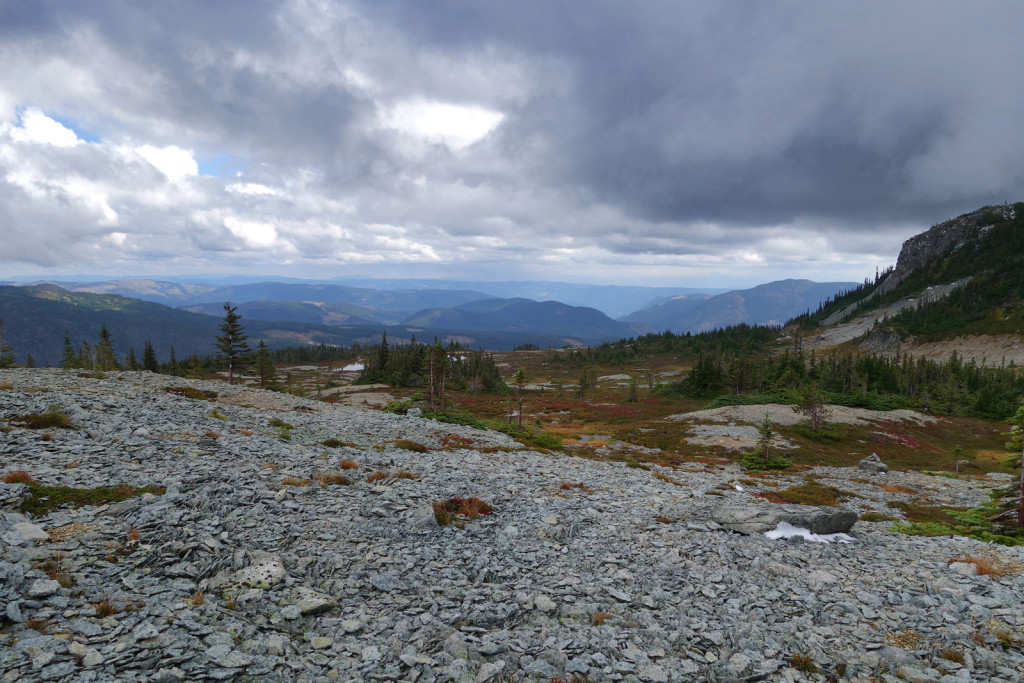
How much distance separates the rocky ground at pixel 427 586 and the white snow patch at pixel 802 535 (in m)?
0.66

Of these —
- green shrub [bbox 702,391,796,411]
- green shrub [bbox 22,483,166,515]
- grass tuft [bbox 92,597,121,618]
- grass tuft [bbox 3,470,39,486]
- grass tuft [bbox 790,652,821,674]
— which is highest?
grass tuft [bbox 3,470,39,486]

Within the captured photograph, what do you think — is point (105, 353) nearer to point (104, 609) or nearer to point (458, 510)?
point (458, 510)

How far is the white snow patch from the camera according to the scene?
17.4 m

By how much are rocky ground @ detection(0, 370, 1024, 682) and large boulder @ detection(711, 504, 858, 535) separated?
0.83 m

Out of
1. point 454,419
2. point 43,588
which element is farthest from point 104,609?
point 454,419

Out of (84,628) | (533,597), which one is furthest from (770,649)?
(84,628)

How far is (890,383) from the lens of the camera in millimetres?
112812

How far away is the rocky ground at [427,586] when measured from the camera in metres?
8.71

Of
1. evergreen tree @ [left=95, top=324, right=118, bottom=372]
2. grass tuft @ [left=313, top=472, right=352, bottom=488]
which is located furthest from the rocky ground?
evergreen tree @ [left=95, top=324, right=118, bottom=372]

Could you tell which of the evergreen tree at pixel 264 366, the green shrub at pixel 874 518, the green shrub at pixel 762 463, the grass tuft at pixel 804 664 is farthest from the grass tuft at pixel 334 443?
the evergreen tree at pixel 264 366

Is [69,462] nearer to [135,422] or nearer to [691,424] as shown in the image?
[135,422]

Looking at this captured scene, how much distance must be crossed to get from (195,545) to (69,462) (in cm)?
960

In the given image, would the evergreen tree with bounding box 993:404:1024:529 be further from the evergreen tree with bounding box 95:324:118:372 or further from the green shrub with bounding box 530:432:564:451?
the evergreen tree with bounding box 95:324:118:372

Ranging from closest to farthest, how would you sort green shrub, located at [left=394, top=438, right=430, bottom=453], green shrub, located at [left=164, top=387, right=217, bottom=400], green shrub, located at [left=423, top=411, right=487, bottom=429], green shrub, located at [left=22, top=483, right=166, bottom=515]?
green shrub, located at [left=22, top=483, right=166, bottom=515] < green shrub, located at [left=394, top=438, right=430, bottom=453] < green shrub, located at [left=164, top=387, right=217, bottom=400] < green shrub, located at [left=423, top=411, right=487, bottom=429]
